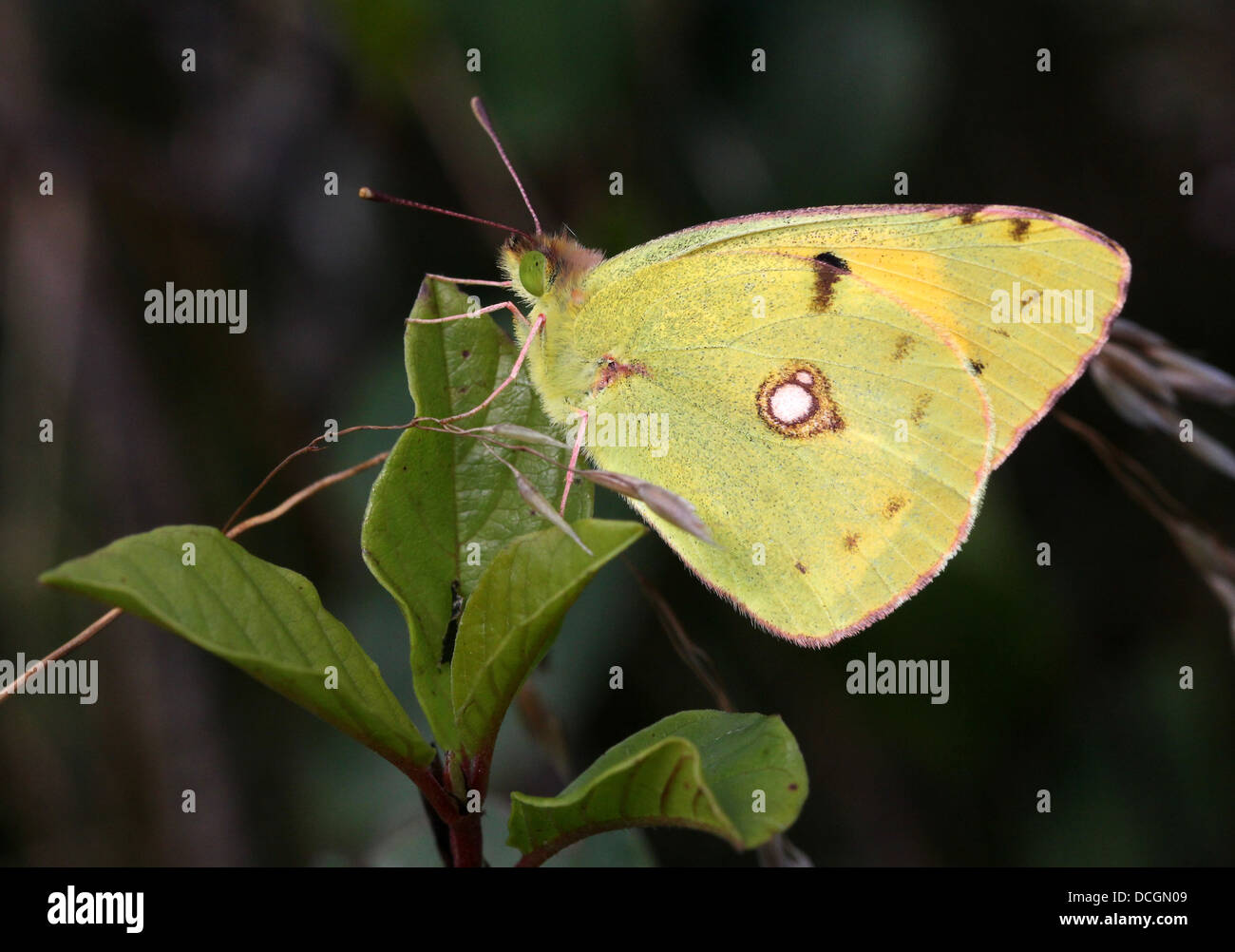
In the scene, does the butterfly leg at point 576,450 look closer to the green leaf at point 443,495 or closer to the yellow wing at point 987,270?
the green leaf at point 443,495

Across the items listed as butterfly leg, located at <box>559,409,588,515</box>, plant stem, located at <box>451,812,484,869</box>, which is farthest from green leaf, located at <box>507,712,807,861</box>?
butterfly leg, located at <box>559,409,588,515</box>

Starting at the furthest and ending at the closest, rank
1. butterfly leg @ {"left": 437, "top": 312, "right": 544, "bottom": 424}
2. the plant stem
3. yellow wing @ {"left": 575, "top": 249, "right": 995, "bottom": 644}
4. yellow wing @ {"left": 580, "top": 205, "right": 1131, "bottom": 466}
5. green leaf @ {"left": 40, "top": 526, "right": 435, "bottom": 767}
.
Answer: yellow wing @ {"left": 575, "top": 249, "right": 995, "bottom": 644} < yellow wing @ {"left": 580, "top": 205, "right": 1131, "bottom": 466} < butterfly leg @ {"left": 437, "top": 312, "right": 544, "bottom": 424} < the plant stem < green leaf @ {"left": 40, "top": 526, "right": 435, "bottom": 767}

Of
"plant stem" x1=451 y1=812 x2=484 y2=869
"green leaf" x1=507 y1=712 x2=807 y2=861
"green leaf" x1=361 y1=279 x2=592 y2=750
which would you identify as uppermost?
"green leaf" x1=361 y1=279 x2=592 y2=750

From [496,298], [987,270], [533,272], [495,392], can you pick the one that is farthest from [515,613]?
[496,298]

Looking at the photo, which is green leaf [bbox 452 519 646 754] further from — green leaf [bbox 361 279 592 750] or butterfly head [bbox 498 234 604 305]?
butterfly head [bbox 498 234 604 305]

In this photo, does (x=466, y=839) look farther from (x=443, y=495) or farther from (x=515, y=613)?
(x=443, y=495)

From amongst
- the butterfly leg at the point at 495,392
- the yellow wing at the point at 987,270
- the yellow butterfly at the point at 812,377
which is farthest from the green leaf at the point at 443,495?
the yellow wing at the point at 987,270
